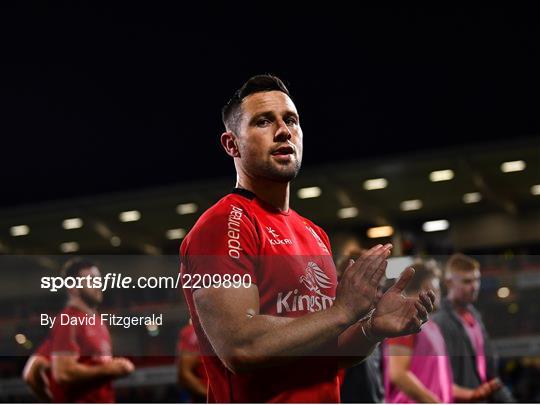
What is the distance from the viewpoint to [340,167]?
Answer: 580 inches

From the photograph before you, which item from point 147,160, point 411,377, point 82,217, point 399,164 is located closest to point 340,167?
point 399,164

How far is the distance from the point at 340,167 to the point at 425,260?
36.6 feet

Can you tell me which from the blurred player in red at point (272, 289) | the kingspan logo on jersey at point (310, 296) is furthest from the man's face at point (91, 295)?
the kingspan logo on jersey at point (310, 296)

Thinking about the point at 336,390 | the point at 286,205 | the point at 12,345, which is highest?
the point at 286,205

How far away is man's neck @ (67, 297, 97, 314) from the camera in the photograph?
2.47m

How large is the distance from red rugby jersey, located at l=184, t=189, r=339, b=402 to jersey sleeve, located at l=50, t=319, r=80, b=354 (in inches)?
24.8

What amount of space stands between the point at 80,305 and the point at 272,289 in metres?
0.68

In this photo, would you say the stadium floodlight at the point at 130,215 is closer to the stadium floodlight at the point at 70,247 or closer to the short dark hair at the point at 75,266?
the stadium floodlight at the point at 70,247

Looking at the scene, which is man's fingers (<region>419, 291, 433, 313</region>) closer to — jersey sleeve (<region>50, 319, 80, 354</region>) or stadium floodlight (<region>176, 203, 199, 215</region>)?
jersey sleeve (<region>50, 319, 80, 354</region>)

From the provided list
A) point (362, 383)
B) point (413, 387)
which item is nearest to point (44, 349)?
point (362, 383)

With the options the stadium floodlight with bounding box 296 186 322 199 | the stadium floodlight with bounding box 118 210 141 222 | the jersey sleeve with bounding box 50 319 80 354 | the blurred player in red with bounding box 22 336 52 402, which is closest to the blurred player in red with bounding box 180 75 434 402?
the jersey sleeve with bounding box 50 319 80 354

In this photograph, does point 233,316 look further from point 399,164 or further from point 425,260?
point 399,164

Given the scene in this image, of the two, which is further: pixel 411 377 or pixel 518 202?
pixel 518 202

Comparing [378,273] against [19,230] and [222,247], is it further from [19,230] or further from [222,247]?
[19,230]
